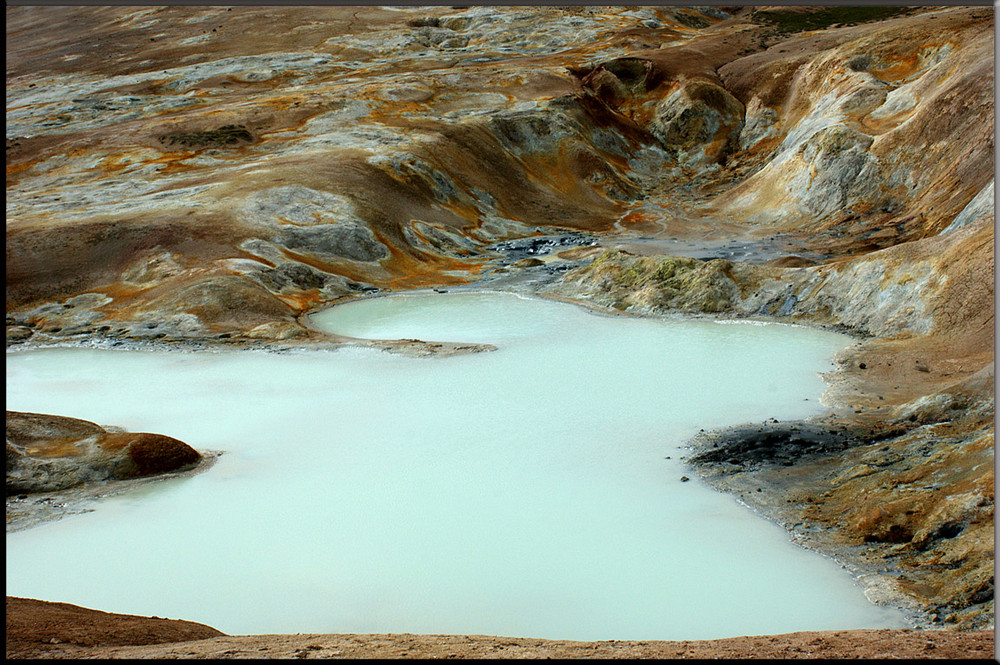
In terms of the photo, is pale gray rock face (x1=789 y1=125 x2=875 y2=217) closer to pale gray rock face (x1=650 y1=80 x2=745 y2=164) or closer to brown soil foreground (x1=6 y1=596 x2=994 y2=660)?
pale gray rock face (x1=650 y1=80 x2=745 y2=164)

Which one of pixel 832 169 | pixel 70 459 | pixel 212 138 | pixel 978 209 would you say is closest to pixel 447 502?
pixel 70 459

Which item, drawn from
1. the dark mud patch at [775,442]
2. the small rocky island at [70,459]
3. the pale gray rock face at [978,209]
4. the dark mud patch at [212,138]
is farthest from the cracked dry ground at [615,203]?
the small rocky island at [70,459]

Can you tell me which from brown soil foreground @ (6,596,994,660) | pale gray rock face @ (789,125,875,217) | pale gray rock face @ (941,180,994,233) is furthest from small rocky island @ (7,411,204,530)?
pale gray rock face @ (789,125,875,217)

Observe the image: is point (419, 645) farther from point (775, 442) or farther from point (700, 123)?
point (700, 123)

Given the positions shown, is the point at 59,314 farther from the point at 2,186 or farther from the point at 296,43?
the point at 296,43

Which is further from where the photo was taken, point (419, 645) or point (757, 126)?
point (757, 126)
